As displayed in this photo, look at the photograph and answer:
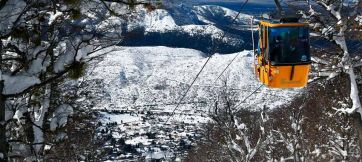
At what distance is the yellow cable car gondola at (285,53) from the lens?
13000 millimetres

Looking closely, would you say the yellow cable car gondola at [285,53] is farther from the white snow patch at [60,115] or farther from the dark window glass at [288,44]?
the white snow patch at [60,115]

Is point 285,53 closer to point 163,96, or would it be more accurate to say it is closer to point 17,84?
point 17,84

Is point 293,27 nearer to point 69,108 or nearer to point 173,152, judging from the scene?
point 69,108

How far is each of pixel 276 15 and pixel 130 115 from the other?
69481 millimetres

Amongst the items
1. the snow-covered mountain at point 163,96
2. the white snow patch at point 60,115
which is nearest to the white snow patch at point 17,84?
the snow-covered mountain at point 163,96

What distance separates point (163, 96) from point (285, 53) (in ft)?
412

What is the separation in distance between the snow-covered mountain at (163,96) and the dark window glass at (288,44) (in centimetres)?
411

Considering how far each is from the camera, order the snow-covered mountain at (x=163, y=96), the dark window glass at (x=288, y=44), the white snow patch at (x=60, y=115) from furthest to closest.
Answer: the snow-covered mountain at (x=163, y=96)
the dark window glass at (x=288, y=44)
the white snow patch at (x=60, y=115)

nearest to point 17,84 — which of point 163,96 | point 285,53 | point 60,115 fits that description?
point 60,115

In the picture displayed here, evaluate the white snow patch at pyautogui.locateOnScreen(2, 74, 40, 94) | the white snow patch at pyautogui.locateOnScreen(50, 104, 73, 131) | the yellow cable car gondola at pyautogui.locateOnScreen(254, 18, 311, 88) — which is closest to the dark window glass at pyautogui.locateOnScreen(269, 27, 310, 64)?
the yellow cable car gondola at pyautogui.locateOnScreen(254, 18, 311, 88)

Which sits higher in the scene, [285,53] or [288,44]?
[288,44]

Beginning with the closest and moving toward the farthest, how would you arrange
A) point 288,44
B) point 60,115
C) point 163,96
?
point 60,115, point 288,44, point 163,96

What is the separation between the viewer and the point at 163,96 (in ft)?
455

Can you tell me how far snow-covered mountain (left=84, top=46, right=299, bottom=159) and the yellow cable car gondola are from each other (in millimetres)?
3991
